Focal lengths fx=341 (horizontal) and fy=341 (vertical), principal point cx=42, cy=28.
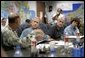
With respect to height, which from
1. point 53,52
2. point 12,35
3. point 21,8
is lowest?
point 53,52

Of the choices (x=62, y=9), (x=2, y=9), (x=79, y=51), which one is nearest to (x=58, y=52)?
(x=79, y=51)

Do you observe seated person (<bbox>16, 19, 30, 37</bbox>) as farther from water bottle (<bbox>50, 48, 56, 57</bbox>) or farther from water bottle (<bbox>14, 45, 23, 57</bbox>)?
water bottle (<bbox>50, 48, 56, 57</bbox>)

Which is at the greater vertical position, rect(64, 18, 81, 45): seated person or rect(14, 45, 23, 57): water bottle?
rect(64, 18, 81, 45): seated person

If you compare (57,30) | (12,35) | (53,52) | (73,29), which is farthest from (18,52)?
(73,29)

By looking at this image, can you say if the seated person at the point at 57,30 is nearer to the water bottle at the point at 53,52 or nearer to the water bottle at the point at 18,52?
the water bottle at the point at 53,52

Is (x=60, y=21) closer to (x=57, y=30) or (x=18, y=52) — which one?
(x=57, y=30)

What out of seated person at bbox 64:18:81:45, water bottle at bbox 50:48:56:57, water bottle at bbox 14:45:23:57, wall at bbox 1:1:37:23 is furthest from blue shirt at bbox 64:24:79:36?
water bottle at bbox 14:45:23:57

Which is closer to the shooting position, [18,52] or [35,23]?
[18,52]

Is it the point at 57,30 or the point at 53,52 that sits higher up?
the point at 57,30

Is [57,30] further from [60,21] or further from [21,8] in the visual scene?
[21,8]

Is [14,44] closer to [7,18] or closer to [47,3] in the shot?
[7,18]

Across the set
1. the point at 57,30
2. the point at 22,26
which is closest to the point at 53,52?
the point at 57,30

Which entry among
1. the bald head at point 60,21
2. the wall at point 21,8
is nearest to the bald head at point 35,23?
the wall at point 21,8

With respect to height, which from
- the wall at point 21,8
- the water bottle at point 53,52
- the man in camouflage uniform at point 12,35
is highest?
the wall at point 21,8
